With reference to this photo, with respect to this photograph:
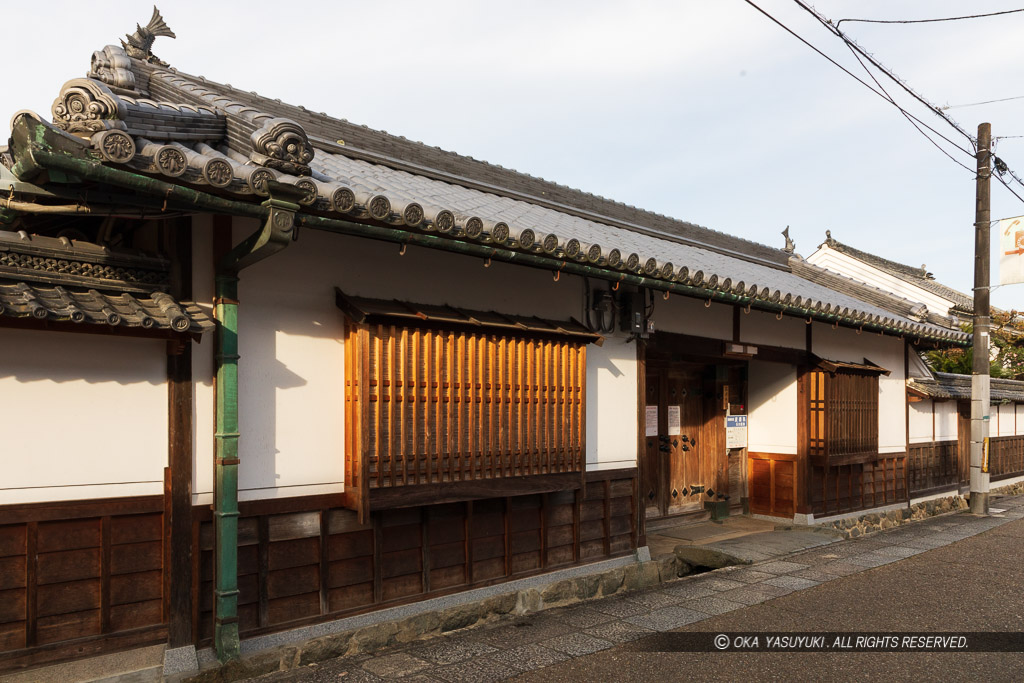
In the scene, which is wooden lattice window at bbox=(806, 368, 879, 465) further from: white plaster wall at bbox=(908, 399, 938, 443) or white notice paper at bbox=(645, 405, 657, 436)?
white notice paper at bbox=(645, 405, 657, 436)

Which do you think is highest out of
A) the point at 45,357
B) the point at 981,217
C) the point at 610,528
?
the point at 981,217

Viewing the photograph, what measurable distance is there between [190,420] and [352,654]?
2457mm

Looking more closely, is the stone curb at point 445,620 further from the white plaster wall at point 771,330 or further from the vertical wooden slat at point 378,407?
the white plaster wall at point 771,330

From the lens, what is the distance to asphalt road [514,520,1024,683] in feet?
19.3

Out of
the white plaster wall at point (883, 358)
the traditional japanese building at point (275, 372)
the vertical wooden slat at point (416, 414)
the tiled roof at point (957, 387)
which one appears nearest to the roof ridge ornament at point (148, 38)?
the traditional japanese building at point (275, 372)

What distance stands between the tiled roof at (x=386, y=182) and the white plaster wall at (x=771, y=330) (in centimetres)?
68

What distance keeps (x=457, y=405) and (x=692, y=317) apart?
4.78m

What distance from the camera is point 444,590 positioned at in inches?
273

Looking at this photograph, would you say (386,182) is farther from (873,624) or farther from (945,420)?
(945,420)

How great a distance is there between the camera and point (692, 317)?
10.2m

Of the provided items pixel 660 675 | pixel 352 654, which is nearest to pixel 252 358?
pixel 352 654

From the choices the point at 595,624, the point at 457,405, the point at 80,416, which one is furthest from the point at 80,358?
the point at 595,624

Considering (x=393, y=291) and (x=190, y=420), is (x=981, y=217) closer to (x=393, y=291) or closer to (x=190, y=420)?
(x=393, y=291)

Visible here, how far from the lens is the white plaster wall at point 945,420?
15.8 metres
